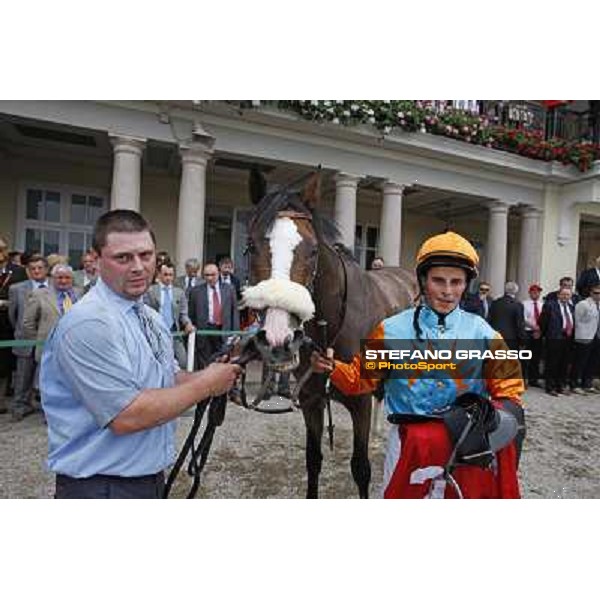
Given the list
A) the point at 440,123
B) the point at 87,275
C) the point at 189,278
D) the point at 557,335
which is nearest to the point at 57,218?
the point at 189,278

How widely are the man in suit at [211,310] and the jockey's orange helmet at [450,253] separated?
12.4ft

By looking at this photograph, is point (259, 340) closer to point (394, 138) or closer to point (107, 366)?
point (107, 366)

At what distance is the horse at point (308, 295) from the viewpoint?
1.49m

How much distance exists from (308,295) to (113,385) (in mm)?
674

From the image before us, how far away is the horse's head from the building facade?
4.89m

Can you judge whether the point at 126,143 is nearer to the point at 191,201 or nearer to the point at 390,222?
the point at 191,201

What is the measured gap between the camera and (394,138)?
23.7 feet

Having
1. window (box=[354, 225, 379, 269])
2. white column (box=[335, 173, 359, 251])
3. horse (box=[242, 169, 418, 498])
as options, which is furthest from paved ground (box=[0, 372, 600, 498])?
window (box=[354, 225, 379, 269])

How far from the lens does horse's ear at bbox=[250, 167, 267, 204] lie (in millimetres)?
2076

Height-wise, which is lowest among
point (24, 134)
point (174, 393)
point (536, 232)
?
point (174, 393)

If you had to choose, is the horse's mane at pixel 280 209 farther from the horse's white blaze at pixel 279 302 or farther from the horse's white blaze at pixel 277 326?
the horse's white blaze at pixel 277 326
